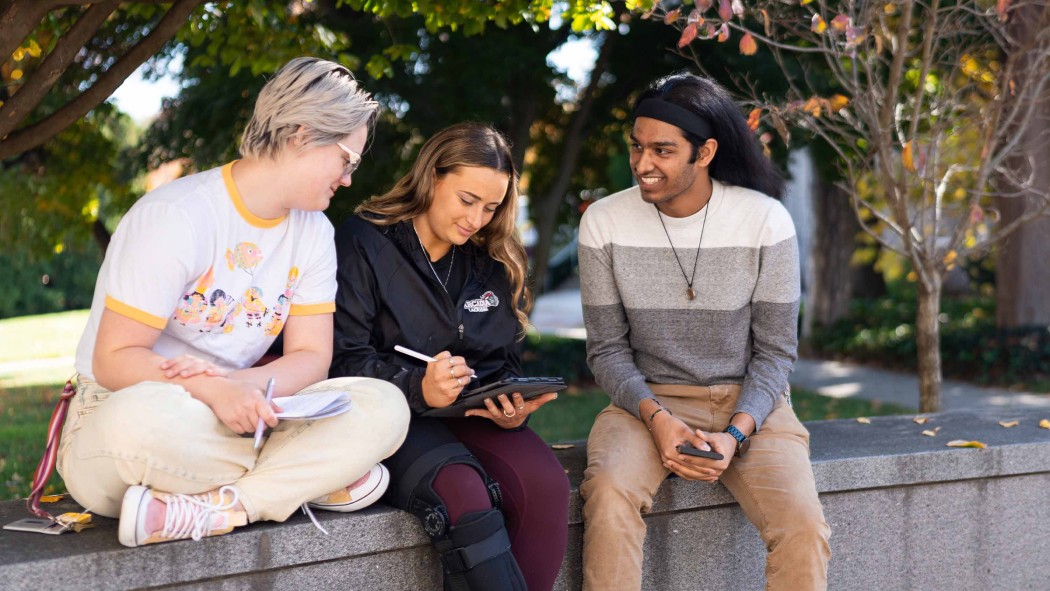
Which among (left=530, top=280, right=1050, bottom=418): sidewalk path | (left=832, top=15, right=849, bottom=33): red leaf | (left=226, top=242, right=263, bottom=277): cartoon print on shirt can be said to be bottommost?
(left=530, top=280, right=1050, bottom=418): sidewalk path

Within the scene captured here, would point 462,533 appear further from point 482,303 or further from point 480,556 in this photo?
point 482,303

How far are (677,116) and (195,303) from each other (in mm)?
1770

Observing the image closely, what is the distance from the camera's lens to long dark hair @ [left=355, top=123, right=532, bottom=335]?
132 inches

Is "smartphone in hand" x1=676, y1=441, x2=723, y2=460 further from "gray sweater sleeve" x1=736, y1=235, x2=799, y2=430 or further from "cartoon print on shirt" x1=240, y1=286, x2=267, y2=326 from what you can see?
"cartoon print on shirt" x1=240, y1=286, x2=267, y2=326

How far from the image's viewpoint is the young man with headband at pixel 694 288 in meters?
3.54

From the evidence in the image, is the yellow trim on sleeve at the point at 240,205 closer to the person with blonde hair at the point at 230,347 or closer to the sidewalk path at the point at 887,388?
the person with blonde hair at the point at 230,347

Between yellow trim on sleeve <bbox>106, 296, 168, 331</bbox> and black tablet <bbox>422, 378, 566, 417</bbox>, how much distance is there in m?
0.82

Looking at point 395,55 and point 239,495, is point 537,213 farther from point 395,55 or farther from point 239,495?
point 239,495

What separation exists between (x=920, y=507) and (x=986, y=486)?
31 cm

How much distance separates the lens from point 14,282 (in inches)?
730

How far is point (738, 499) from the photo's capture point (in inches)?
134

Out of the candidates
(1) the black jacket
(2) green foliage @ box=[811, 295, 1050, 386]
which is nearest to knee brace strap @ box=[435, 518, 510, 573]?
(1) the black jacket

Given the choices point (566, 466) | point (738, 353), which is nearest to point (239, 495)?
point (566, 466)

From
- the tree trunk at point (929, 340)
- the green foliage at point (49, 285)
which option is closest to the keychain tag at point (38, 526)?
the tree trunk at point (929, 340)
